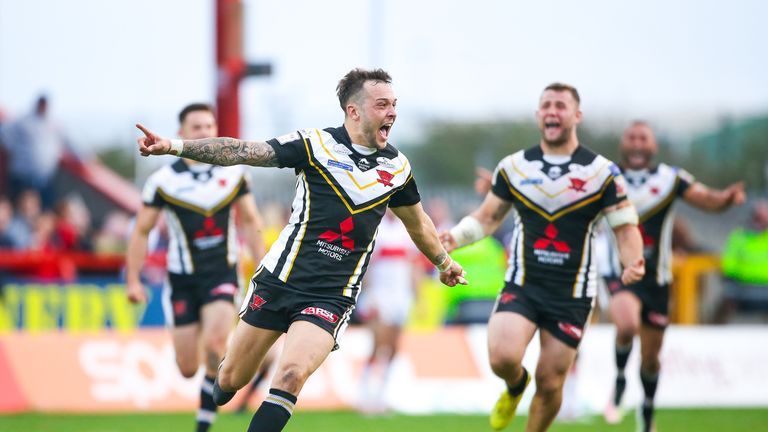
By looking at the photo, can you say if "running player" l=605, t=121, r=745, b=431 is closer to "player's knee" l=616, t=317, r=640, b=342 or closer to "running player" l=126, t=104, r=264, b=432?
"player's knee" l=616, t=317, r=640, b=342

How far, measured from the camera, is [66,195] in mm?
22688

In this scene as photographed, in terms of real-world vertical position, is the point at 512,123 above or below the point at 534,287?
below

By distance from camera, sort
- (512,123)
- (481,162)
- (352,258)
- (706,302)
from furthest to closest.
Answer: (512,123), (481,162), (706,302), (352,258)

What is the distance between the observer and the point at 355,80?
8.17m

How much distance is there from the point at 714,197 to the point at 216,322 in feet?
15.3

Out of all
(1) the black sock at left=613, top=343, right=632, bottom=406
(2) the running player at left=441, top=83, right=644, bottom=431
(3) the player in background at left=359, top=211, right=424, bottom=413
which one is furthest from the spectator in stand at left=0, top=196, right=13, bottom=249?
(2) the running player at left=441, top=83, right=644, bottom=431

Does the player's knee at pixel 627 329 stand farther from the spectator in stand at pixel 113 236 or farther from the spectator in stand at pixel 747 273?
the spectator in stand at pixel 113 236

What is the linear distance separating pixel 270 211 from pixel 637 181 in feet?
31.1

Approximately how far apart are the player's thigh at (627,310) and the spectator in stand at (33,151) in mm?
11004

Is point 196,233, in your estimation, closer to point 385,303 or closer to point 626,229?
point 626,229

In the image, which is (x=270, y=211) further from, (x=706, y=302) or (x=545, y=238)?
(x=545, y=238)

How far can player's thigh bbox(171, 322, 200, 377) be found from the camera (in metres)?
10.9

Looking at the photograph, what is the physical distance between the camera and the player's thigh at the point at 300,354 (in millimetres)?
7664

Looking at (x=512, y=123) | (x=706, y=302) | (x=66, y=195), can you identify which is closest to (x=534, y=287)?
(x=706, y=302)
